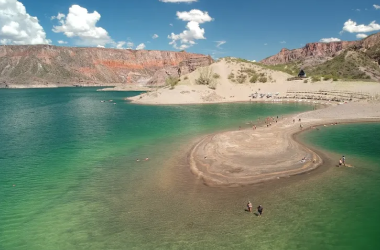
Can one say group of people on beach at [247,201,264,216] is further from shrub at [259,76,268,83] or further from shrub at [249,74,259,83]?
shrub at [259,76,268,83]

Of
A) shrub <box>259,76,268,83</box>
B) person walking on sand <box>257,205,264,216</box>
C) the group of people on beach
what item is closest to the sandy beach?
shrub <box>259,76,268,83</box>

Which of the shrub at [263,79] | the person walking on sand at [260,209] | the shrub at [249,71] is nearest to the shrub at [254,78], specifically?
the shrub at [263,79]

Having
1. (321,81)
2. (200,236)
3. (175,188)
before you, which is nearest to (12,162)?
(175,188)

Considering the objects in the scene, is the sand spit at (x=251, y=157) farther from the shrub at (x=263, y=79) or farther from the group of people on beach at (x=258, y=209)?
the shrub at (x=263, y=79)

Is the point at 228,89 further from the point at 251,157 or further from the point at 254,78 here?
the point at 251,157

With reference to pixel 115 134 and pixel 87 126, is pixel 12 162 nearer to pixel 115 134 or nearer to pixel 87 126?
pixel 115 134

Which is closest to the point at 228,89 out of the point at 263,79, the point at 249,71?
the point at 263,79
